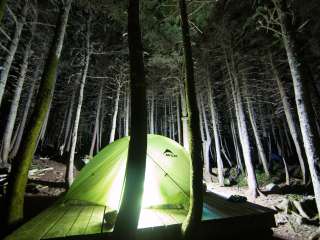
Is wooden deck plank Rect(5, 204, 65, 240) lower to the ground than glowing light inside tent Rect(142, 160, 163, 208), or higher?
lower

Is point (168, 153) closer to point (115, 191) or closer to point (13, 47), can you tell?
point (115, 191)

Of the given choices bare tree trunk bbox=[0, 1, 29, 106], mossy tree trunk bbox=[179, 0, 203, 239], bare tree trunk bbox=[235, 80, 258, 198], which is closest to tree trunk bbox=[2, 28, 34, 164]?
bare tree trunk bbox=[0, 1, 29, 106]

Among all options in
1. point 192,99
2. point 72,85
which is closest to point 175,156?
point 192,99

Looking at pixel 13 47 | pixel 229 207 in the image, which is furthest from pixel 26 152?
pixel 13 47

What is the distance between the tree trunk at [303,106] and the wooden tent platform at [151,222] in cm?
167

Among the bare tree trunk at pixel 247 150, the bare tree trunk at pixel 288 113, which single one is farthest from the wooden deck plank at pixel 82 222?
the bare tree trunk at pixel 288 113

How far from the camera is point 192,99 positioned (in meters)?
4.46

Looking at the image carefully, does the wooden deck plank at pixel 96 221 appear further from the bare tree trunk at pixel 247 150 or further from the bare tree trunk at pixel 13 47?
the bare tree trunk at pixel 247 150

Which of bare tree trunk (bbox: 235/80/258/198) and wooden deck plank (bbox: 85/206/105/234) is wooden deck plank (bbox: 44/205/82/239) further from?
bare tree trunk (bbox: 235/80/258/198)

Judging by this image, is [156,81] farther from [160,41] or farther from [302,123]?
[302,123]

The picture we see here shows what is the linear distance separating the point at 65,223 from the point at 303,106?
647 centimetres

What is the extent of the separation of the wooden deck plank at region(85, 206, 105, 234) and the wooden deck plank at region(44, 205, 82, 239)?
0.36m

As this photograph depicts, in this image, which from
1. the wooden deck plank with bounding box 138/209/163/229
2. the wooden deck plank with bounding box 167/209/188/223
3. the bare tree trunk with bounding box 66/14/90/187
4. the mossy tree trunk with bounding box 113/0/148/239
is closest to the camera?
the mossy tree trunk with bounding box 113/0/148/239

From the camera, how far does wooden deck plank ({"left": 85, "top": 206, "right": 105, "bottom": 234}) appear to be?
3.84 metres
